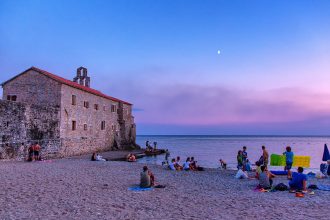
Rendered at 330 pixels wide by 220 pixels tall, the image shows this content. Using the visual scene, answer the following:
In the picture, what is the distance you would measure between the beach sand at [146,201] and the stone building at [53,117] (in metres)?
11.9

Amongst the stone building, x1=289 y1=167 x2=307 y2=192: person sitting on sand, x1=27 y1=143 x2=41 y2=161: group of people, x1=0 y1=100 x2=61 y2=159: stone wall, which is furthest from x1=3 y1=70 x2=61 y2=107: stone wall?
x1=289 y1=167 x2=307 y2=192: person sitting on sand

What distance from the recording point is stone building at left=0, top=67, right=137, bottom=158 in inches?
1067

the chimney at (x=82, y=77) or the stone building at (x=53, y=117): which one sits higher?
the chimney at (x=82, y=77)

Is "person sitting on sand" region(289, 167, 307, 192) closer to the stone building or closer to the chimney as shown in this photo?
the stone building

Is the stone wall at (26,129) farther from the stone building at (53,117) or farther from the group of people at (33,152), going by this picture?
the group of people at (33,152)

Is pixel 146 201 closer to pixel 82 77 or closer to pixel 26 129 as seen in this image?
pixel 26 129

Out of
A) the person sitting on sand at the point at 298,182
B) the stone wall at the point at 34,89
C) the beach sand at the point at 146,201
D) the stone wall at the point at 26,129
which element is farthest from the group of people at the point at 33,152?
the person sitting on sand at the point at 298,182

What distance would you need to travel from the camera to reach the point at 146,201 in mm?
11695

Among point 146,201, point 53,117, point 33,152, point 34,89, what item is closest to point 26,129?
point 33,152

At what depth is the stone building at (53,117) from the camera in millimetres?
27109

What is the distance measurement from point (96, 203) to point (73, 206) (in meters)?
0.86

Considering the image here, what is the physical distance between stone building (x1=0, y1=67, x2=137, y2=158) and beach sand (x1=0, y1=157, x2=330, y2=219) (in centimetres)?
1187

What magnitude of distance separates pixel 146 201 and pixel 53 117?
998 inches

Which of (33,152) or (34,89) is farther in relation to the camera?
(34,89)
